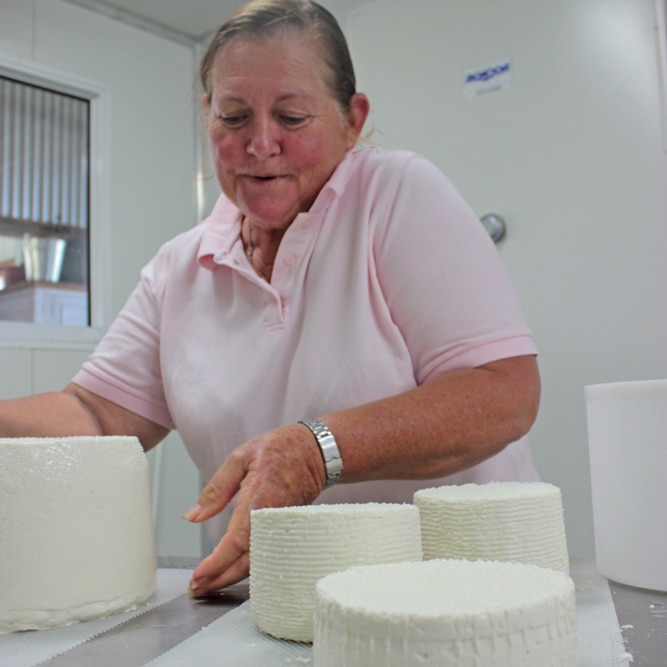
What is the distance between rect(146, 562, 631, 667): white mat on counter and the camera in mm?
604

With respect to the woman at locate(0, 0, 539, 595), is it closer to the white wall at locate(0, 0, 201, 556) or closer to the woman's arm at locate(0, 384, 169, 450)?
the woman's arm at locate(0, 384, 169, 450)

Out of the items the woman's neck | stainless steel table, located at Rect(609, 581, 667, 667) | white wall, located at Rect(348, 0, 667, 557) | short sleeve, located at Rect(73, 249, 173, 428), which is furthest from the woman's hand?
white wall, located at Rect(348, 0, 667, 557)

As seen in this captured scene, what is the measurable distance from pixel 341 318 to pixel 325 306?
34 mm

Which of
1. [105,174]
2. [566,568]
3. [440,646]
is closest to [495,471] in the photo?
[566,568]

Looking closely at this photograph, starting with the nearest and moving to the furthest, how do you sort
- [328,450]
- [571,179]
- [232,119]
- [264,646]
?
1. [264,646]
2. [328,450]
3. [232,119]
4. [571,179]

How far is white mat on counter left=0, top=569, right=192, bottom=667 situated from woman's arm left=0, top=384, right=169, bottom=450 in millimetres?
470

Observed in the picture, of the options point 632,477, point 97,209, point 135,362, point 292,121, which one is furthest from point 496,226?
point 97,209

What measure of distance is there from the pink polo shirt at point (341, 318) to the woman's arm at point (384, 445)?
57 millimetres

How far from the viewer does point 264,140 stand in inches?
46.2

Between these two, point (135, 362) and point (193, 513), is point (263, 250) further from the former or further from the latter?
point (193, 513)

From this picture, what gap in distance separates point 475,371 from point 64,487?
57cm

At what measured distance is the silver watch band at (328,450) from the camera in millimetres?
903

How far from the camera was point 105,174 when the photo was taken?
2.55m

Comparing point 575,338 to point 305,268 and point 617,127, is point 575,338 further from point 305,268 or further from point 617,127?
point 305,268
